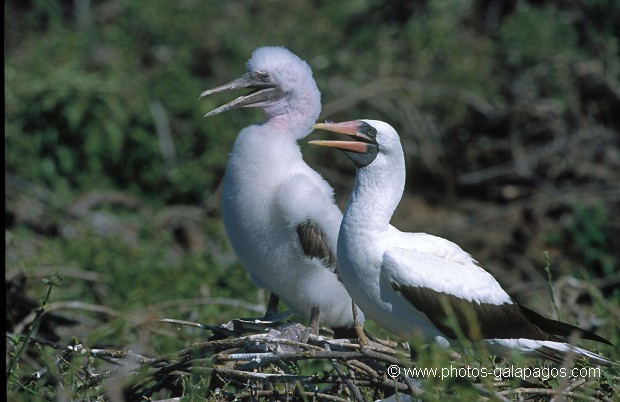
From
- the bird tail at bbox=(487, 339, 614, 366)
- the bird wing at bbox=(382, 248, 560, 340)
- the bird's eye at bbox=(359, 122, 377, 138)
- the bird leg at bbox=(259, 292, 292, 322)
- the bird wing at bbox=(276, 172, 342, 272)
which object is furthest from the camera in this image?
the bird leg at bbox=(259, 292, 292, 322)

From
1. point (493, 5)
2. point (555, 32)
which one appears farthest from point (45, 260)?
point (493, 5)

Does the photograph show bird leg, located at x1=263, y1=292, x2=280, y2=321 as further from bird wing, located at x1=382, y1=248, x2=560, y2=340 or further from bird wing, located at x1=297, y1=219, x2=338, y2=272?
bird wing, located at x1=382, y1=248, x2=560, y2=340

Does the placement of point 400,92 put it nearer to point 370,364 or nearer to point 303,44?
point 303,44

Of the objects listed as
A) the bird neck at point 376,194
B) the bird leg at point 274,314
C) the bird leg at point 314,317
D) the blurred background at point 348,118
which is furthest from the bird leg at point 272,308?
the blurred background at point 348,118

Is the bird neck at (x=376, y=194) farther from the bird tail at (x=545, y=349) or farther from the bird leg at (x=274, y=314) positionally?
the bird leg at (x=274, y=314)

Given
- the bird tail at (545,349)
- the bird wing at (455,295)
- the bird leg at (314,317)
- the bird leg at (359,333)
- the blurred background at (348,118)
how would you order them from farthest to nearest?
the blurred background at (348,118), the bird leg at (314,317), the bird leg at (359,333), the bird tail at (545,349), the bird wing at (455,295)

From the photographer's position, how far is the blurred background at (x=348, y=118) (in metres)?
7.71

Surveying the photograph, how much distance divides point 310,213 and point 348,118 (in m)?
5.04

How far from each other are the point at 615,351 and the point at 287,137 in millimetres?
1901

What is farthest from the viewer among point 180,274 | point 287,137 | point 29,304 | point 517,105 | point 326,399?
point 517,105

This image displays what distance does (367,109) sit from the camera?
30.7 feet

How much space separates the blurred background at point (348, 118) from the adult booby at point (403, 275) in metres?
3.00

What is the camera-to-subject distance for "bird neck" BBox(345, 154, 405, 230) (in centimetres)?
374

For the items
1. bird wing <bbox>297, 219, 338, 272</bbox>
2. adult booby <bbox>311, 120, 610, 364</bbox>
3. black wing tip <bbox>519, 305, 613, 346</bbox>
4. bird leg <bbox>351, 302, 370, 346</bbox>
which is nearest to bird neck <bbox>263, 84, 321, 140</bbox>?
bird wing <bbox>297, 219, 338, 272</bbox>
